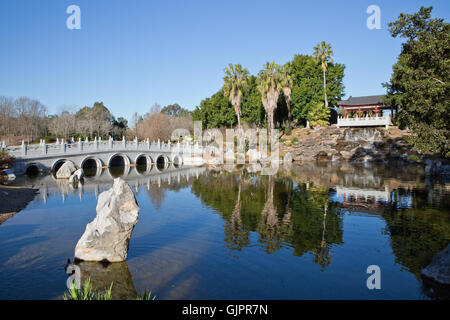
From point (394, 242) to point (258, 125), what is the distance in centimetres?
5140

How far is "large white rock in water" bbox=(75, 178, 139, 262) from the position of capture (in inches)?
332

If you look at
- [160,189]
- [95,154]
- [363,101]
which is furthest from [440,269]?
[363,101]

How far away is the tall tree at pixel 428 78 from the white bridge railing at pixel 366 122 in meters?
32.8

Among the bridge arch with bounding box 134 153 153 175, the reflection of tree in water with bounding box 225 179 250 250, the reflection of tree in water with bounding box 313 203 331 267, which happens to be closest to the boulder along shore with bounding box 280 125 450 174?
the bridge arch with bounding box 134 153 153 175

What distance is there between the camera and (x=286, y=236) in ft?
36.0

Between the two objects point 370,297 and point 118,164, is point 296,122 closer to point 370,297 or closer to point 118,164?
point 118,164

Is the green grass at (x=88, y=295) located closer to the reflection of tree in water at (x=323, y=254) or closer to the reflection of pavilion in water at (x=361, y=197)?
the reflection of tree in water at (x=323, y=254)

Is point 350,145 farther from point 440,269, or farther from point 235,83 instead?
point 440,269

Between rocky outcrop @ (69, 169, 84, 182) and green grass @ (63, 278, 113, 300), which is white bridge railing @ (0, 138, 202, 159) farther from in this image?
green grass @ (63, 278, 113, 300)

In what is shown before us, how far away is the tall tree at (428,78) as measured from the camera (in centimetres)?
1298

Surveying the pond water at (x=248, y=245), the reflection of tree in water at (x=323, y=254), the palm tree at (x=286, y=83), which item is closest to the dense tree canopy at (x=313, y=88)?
the palm tree at (x=286, y=83)

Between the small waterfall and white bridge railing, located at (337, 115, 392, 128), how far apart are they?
1005 millimetres

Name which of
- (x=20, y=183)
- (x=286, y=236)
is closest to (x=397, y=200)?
(x=286, y=236)

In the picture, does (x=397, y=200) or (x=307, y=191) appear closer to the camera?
(x=397, y=200)
